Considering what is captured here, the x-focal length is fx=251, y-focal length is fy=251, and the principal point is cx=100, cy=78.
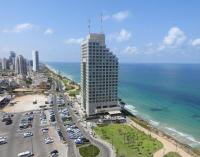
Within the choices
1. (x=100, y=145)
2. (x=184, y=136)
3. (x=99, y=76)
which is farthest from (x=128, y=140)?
(x=99, y=76)

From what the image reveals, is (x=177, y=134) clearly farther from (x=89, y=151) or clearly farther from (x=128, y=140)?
(x=89, y=151)

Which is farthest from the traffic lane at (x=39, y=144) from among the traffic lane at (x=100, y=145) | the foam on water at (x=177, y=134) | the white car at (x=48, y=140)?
the foam on water at (x=177, y=134)

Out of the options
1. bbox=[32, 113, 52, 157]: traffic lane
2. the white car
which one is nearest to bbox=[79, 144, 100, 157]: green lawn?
bbox=[32, 113, 52, 157]: traffic lane

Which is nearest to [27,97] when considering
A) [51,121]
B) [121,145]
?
[51,121]

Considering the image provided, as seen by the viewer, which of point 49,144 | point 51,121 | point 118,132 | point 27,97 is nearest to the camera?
point 49,144

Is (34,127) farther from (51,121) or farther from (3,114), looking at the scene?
(3,114)

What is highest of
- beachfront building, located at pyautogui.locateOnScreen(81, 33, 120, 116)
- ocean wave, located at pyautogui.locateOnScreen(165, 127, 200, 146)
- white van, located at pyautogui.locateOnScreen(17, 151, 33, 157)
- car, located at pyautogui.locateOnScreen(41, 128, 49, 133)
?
beachfront building, located at pyautogui.locateOnScreen(81, 33, 120, 116)

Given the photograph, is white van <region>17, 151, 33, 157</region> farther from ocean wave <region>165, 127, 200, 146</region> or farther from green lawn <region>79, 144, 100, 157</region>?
ocean wave <region>165, 127, 200, 146</region>
